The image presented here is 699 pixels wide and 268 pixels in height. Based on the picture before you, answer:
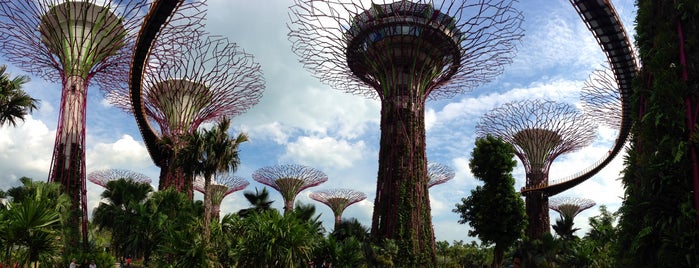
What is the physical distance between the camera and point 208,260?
19141 millimetres

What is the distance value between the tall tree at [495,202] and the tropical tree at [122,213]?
849 inches

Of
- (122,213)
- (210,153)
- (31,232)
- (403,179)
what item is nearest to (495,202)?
(403,179)

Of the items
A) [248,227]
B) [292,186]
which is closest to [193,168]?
[248,227]

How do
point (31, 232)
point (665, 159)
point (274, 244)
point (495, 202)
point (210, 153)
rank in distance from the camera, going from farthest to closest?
1. point (495, 202)
2. point (210, 153)
3. point (274, 244)
4. point (31, 232)
5. point (665, 159)

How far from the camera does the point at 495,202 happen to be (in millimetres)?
34188

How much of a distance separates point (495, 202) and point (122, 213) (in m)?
23.8

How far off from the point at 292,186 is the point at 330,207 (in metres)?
14.5

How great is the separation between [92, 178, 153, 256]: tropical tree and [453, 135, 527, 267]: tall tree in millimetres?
21570

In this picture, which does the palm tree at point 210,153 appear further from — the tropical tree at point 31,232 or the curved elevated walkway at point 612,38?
the curved elevated walkway at point 612,38

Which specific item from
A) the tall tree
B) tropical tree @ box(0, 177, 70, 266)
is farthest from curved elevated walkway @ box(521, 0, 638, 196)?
tropical tree @ box(0, 177, 70, 266)

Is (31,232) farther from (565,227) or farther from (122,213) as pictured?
(565,227)

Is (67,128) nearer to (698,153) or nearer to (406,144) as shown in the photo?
(406,144)

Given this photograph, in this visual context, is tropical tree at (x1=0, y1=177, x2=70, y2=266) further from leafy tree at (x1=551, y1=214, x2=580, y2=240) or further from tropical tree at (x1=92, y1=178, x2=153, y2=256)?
leafy tree at (x1=551, y1=214, x2=580, y2=240)

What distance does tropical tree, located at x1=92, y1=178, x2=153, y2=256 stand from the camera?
97.5ft
